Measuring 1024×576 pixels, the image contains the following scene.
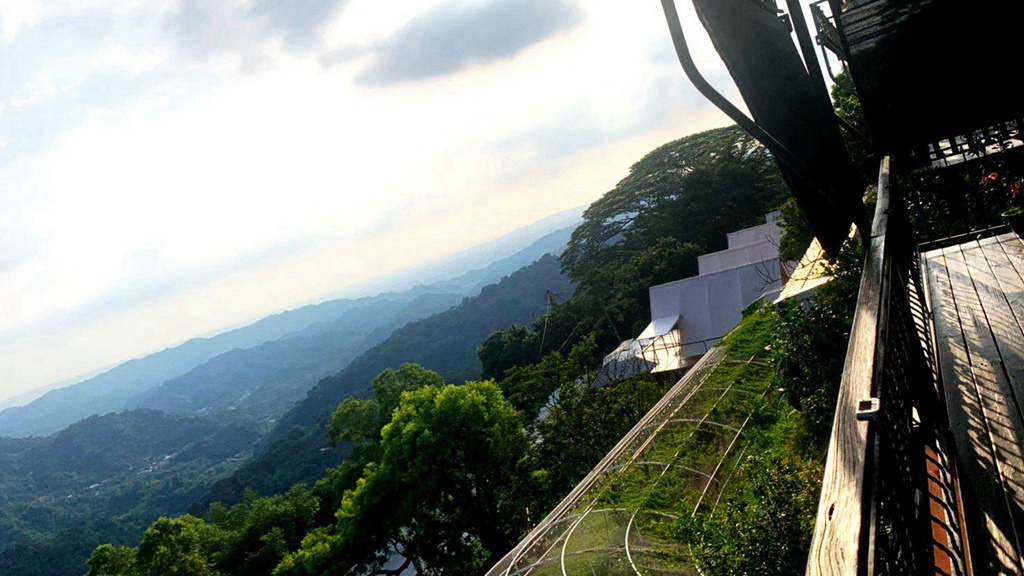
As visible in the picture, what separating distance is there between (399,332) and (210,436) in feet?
212

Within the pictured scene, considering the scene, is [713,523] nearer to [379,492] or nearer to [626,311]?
[379,492]

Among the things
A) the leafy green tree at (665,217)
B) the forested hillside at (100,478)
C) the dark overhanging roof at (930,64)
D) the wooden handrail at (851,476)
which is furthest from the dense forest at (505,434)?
the forested hillside at (100,478)

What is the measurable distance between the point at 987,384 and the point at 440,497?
17.2 m

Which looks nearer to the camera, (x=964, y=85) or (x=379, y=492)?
(x=964, y=85)

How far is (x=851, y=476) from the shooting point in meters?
1.10

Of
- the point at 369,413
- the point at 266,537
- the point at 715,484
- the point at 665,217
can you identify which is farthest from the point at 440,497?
the point at 665,217

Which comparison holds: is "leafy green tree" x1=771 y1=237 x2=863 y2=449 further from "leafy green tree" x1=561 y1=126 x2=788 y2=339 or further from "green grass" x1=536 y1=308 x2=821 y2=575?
"leafy green tree" x1=561 y1=126 x2=788 y2=339

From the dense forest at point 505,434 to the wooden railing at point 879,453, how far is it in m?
2.59

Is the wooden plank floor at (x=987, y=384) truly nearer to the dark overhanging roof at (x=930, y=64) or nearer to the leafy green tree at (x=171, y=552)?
the dark overhanging roof at (x=930, y=64)

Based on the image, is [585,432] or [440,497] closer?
[585,432]

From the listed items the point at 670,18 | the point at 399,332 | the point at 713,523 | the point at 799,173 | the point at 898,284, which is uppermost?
the point at 670,18

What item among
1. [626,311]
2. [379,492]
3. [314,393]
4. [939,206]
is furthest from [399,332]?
[939,206]

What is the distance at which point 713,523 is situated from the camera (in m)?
5.30

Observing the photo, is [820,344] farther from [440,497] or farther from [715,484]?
[440,497]
